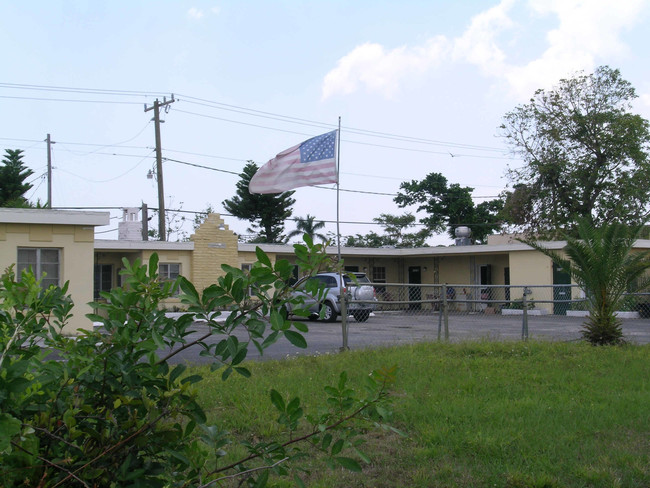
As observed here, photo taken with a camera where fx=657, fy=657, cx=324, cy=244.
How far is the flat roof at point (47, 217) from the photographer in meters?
16.0

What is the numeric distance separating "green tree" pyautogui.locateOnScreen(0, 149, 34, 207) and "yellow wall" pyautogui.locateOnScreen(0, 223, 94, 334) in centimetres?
1954

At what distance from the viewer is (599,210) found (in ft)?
102

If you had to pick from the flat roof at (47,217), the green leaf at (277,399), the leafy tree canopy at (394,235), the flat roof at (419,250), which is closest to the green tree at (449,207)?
the leafy tree canopy at (394,235)

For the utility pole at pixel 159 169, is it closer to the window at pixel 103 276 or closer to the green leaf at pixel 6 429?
the window at pixel 103 276

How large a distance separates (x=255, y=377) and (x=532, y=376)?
3618 millimetres

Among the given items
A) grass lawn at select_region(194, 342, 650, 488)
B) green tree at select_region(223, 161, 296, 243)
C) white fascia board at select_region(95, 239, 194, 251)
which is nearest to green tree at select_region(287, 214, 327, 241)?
green tree at select_region(223, 161, 296, 243)

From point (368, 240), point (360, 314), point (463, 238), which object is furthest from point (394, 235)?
point (360, 314)

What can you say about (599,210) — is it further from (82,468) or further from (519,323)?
(82,468)

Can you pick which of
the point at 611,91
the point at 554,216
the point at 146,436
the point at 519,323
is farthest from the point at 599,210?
the point at 146,436

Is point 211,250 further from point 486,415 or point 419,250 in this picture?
point 486,415

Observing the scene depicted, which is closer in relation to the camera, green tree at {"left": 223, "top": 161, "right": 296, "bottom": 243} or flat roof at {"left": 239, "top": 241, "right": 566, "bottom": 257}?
flat roof at {"left": 239, "top": 241, "right": 566, "bottom": 257}

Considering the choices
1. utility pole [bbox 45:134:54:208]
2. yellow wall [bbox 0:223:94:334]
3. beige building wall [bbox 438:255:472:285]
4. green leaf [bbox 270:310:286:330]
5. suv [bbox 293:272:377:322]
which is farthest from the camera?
→ utility pole [bbox 45:134:54:208]

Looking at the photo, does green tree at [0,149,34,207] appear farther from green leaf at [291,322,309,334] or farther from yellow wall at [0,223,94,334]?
green leaf at [291,322,309,334]

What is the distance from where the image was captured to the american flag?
1405cm
